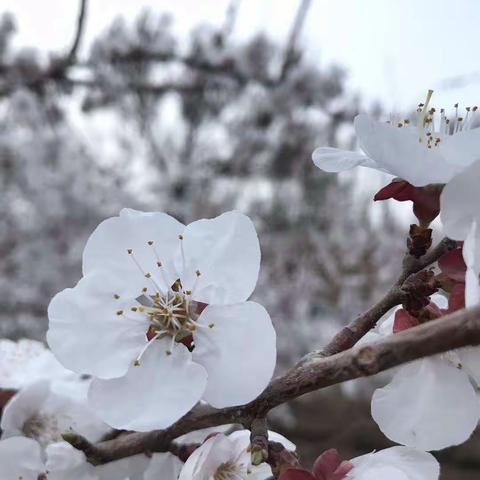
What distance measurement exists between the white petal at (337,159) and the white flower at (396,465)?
222mm

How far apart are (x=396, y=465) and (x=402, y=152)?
0.23m

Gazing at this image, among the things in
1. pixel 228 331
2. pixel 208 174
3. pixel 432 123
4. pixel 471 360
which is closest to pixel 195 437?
pixel 228 331

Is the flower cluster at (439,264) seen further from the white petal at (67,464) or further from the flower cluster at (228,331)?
the white petal at (67,464)

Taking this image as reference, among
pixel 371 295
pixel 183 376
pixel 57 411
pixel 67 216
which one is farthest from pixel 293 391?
pixel 371 295

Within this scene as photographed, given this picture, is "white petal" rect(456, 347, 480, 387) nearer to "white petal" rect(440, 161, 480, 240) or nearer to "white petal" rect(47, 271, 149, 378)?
"white petal" rect(440, 161, 480, 240)

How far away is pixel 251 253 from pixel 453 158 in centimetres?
16

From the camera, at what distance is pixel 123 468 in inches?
21.1

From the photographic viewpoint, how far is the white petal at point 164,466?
52 cm

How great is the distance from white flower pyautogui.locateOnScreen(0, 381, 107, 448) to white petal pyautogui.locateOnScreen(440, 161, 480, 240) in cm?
49

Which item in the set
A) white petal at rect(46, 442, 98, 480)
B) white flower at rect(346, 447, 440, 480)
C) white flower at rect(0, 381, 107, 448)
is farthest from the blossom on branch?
white flower at rect(0, 381, 107, 448)

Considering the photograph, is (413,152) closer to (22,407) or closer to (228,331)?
(228,331)

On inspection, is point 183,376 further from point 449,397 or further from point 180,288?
point 449,397

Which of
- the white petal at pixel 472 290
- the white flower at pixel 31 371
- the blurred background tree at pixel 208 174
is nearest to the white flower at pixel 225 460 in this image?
the white petal at pixel 472 290

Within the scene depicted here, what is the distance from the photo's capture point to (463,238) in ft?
1.25
